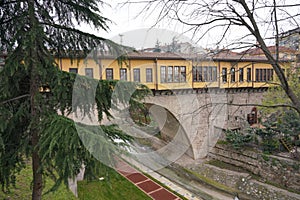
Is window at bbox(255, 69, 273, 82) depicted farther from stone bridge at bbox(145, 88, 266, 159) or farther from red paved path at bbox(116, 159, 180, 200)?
red paved path at bbox(116, 159, 180, 200)

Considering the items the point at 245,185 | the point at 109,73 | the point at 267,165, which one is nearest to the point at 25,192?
the point at 109,73

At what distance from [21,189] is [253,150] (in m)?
9.88

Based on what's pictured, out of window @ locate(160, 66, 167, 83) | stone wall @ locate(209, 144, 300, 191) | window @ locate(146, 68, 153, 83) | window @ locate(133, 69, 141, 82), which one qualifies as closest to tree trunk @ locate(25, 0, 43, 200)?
window @ locate(133, 69, 141, 82)

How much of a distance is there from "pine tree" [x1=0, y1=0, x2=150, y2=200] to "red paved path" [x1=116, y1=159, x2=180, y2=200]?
4.94 metres

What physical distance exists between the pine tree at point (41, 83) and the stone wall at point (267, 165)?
9.31 meters

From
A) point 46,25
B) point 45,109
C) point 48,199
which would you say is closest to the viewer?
point 45,109

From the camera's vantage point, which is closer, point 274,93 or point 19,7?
point 19,7

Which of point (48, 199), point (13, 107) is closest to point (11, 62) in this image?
point (13, 107)

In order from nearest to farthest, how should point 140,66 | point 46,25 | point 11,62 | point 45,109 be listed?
point 11,62 → point 45,109 → point 46,25 → point 140,66

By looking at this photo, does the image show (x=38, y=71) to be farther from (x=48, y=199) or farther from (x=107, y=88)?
(x=48, y=199)

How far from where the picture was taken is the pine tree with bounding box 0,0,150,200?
100 inches

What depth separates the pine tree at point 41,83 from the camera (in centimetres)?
254

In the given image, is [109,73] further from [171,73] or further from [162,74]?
[171,73]

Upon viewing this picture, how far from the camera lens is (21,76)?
3.00m
